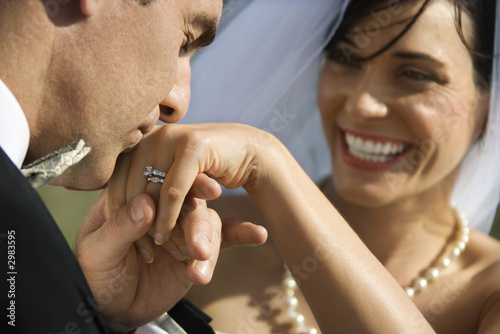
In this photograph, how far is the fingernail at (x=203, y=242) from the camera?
47.6 inches

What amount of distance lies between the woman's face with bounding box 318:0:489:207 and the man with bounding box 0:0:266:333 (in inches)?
40.9

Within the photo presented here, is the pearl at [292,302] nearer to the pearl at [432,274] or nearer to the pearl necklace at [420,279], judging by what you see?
the pearl necklace at [420,279]

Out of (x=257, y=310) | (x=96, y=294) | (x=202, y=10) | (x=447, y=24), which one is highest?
(x=202, y=10)

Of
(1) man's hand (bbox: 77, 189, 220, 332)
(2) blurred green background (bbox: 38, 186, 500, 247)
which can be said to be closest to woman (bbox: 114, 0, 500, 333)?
(1) man's hand (bbox: 77, 189, 220, 332)

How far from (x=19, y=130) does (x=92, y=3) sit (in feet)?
0.92

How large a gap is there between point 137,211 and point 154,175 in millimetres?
105

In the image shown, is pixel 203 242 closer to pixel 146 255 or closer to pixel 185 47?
pixel 146 255

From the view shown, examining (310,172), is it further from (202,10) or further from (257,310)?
(202,10)

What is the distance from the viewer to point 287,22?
243cm

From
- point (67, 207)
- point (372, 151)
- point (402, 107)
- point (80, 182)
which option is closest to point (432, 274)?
point (372, 151)

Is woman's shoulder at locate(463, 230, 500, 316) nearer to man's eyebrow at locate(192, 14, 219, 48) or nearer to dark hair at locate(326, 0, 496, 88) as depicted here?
dark hair at locate(326, 0, 496, 88)

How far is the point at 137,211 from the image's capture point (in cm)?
128

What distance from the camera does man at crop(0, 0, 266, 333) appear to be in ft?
3.04

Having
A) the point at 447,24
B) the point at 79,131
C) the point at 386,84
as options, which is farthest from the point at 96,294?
the point at 447,24
